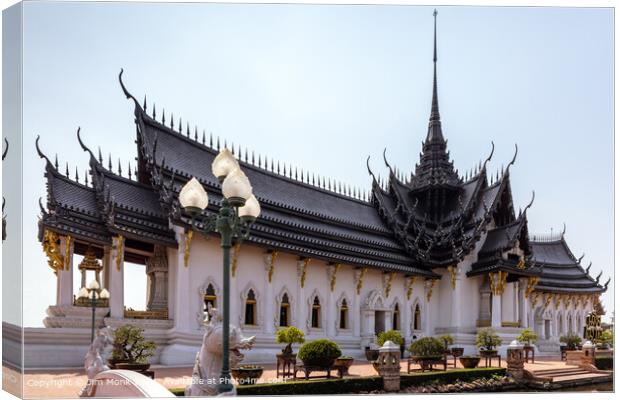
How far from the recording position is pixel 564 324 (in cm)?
2641

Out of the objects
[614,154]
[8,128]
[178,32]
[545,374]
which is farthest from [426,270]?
[8,128]

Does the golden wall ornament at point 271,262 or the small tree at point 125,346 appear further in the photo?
the golden wall ornament at point 271,262

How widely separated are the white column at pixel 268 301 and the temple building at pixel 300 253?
3 centimetres

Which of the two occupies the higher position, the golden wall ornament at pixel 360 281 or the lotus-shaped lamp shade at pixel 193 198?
the lotus-shaped lamp shade at pixel 193 198

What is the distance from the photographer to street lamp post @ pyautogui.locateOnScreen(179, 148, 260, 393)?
19.4 feet

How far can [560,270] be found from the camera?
27.3 m

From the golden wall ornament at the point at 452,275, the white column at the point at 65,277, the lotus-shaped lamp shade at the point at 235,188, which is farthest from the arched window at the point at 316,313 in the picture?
the lotus-shaped lamp shade at the point at 235,188

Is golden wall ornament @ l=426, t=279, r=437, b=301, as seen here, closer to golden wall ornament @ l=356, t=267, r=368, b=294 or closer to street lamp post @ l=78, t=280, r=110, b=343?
golden wall ornament @ l=356, t=267, r=368, b=294

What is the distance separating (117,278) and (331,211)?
7.72 m

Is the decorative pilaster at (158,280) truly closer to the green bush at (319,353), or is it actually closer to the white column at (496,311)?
the green bush at (319,353)

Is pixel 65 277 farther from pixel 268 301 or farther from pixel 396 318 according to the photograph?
pixel 396 318

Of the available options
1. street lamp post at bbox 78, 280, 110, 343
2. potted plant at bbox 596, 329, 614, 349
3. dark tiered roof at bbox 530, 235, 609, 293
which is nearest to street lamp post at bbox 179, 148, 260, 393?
street lamp post at bbox 78, 280, 110, 343

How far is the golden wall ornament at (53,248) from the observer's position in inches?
505

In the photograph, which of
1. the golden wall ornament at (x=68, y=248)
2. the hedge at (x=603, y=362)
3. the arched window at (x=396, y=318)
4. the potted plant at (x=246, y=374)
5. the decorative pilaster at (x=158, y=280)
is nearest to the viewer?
the potted plant at (x=246, y=374)
